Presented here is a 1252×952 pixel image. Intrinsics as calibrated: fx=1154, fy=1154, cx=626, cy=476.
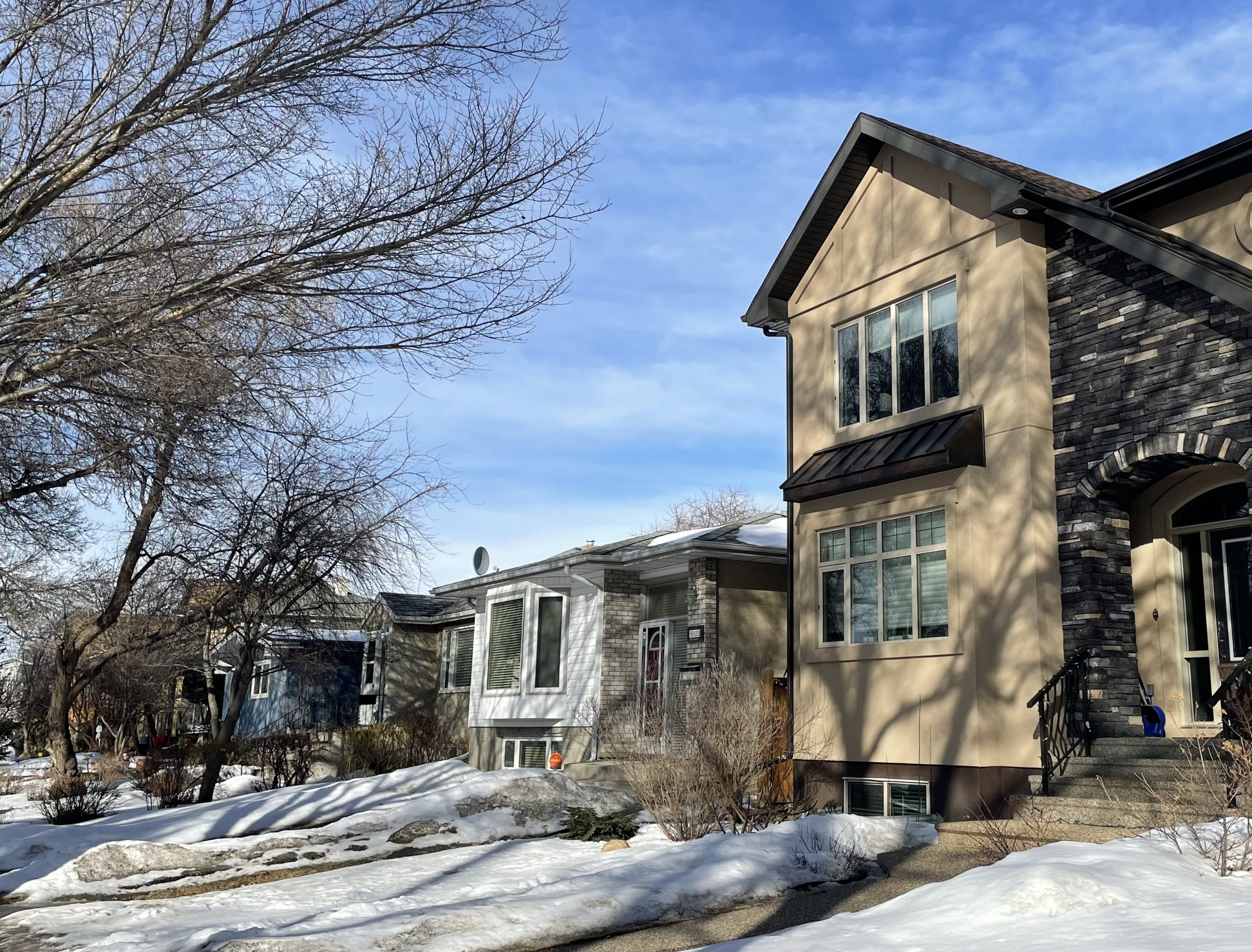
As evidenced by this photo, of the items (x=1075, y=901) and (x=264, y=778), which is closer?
(x=1075, y=901)

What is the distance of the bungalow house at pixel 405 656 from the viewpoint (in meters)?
32.2

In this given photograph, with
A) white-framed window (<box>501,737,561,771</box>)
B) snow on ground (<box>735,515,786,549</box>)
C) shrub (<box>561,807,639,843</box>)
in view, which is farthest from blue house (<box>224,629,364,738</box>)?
shrub (<box>561,807,639,843</box>)

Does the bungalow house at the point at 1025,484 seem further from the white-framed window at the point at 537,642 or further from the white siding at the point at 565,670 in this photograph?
the white-framed window at the point at 537,642

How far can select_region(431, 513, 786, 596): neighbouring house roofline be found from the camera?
19.0 metres

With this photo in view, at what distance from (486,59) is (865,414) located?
8.36 meters

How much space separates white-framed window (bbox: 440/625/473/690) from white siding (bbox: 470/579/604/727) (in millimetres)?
4185

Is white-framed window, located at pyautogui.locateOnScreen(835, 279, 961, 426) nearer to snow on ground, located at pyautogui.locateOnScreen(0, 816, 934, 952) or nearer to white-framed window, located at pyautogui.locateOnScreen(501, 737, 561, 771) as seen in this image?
snow on ground, located at pyautogui.locateOnScreen(0, 816, 934, 952)

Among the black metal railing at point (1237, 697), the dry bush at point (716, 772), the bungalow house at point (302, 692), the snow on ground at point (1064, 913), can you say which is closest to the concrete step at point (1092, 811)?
the black metal railing at point (1237, 697)

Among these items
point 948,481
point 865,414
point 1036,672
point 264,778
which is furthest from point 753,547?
point 264,778

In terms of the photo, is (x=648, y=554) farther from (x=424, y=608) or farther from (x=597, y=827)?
(x=424, y=608)

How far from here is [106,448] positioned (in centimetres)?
749

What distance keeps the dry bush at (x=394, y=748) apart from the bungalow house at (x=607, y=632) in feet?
3.59

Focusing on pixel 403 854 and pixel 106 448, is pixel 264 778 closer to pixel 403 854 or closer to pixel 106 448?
pixel 403 854

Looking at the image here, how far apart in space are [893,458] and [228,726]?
1112 centimetres
